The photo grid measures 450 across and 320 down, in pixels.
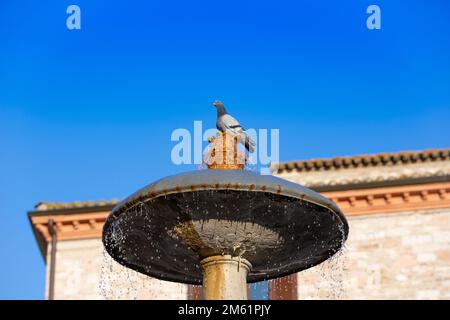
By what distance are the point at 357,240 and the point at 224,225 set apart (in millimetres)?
12582

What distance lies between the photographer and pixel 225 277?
12688 millimetres

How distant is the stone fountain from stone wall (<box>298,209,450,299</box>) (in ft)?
35.4

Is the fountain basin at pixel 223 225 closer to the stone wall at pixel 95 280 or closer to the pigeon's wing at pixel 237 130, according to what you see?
the pigeon's wing at pixel 237 130

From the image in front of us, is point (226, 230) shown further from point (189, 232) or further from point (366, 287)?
point (366, 287)

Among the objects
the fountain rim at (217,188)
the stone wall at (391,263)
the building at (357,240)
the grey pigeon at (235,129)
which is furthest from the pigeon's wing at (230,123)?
the stone wall at (391,263)

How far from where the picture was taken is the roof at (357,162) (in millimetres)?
26297

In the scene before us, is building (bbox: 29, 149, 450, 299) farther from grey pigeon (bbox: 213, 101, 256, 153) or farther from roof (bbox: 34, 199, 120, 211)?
grey pigeon (bbox: 213, 101, 256, 153)

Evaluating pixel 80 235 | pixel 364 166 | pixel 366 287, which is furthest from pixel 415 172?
pixel 80 235

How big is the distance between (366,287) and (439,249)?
158cm

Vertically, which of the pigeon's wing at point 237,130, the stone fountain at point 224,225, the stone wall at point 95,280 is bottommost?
the stone fountain at point 224,225

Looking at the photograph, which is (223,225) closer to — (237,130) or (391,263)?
(237,130)

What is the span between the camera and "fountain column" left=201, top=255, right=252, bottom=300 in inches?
495

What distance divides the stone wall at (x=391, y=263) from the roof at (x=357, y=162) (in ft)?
5.23
